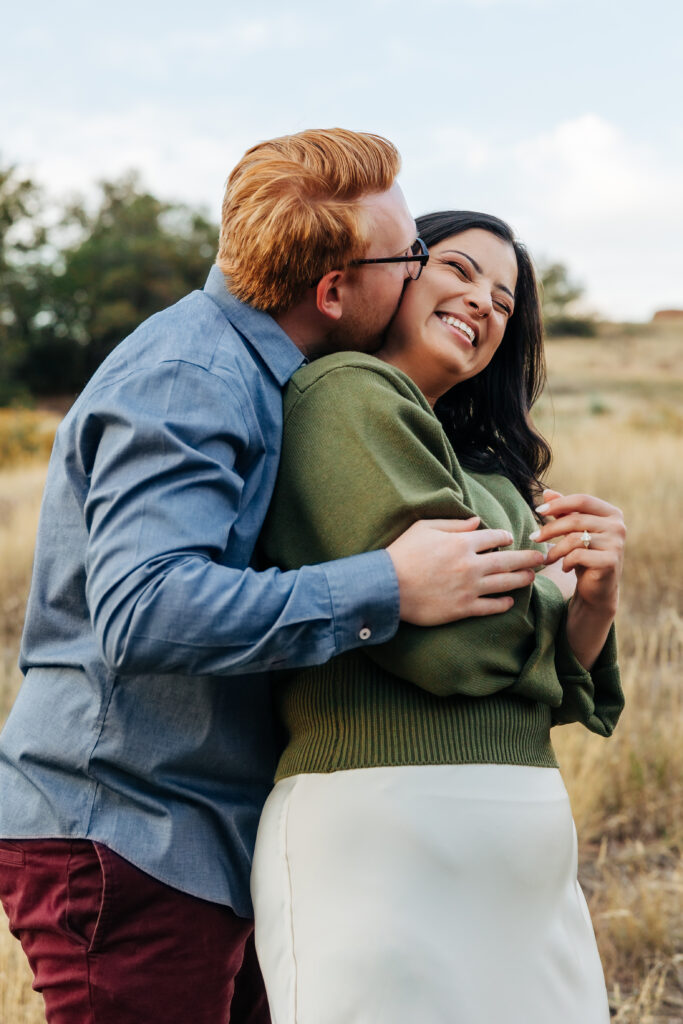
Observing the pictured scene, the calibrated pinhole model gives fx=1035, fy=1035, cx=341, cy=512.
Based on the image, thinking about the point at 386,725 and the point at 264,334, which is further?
the point at 264,334

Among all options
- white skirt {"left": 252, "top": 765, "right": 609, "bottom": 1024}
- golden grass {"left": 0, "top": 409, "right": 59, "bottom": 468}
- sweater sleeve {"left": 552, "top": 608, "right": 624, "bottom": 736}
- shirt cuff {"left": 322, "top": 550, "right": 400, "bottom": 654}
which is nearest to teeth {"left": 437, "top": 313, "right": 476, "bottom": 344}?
sweater sleeve {"left": 552, "top": 608, "right": 624, "bottom": 736}

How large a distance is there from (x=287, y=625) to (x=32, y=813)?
584 millimetres

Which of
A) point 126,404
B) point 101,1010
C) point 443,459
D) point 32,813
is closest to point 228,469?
point 126,404

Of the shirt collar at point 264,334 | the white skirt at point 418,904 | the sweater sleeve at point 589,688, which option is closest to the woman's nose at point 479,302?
the shirt collar at point 264,334

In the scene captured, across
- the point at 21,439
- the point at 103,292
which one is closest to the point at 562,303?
the point at 103,292

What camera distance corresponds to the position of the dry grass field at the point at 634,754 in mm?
3191

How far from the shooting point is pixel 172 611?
4.42ft

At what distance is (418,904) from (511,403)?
135 centimetres

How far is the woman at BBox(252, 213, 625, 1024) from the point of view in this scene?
148cm

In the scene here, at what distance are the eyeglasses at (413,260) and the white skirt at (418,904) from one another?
849mm

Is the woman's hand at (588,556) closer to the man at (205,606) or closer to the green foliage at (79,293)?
the man at (205,606)

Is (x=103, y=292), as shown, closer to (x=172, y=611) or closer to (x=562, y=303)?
(x=562, y=303)

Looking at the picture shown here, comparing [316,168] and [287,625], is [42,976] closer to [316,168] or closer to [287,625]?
[287,625]

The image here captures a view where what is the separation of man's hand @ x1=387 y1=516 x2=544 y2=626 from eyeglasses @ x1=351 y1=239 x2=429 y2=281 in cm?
49
